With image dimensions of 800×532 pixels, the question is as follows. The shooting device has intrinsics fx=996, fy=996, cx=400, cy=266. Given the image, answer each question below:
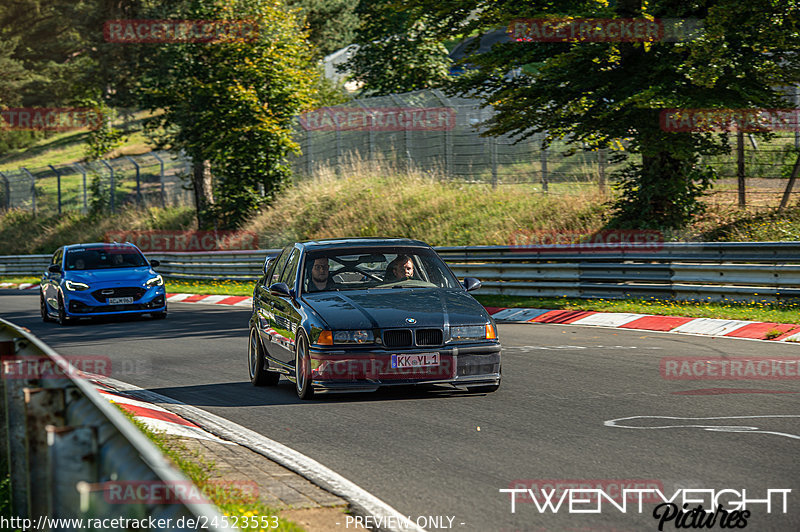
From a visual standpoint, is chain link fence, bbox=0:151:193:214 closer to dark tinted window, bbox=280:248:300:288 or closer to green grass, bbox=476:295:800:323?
green grass, bbox=476:295:800:323

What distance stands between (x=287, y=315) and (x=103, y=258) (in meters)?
12.1

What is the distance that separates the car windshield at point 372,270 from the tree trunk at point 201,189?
2955cm

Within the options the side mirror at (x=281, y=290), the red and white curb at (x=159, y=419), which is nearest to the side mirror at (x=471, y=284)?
the side mirror at (x=281, y=290)

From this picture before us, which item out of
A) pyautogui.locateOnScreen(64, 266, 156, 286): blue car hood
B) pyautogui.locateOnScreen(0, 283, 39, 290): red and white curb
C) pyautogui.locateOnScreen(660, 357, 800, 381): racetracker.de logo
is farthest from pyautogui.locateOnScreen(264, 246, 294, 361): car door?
pyautogui.locateOnScreen(0, 283, 39, 290): red and white curb

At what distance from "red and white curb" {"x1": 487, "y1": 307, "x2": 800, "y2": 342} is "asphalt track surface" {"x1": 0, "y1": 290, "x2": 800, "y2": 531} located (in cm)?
63

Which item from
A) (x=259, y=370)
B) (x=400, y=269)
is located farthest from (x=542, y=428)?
(x=259, y=370)

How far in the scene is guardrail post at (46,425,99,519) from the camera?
3.41 m

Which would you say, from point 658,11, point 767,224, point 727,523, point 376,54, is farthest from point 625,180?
point 376,54

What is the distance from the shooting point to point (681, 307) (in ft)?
54.6

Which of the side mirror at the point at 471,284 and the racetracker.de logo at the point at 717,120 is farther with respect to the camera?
the racetracker.de logo at the point at 717,120

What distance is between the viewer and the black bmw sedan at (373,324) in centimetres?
896

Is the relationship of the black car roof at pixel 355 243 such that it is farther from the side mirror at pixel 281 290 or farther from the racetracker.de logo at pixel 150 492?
the racetracker.de logo at pixel 150 492

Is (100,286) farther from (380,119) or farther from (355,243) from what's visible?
(380,119)

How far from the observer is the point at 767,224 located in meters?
19.9
